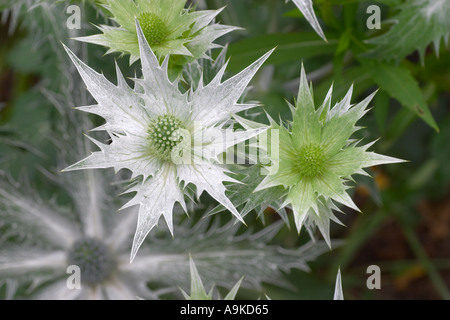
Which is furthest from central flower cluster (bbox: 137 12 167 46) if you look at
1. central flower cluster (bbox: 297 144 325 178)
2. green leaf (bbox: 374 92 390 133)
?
green leaf (bbox: 374 92 390 133)

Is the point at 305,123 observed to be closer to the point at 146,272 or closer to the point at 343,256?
the point at 146,272

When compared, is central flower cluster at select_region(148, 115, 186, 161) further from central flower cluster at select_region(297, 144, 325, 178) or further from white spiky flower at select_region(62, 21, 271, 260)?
central flower cluster at select_region(297, 144, 325, 178)

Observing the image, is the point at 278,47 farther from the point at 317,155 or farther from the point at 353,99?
the point at 317,155

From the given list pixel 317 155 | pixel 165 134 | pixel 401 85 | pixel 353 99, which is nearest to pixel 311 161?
pixel 317 155

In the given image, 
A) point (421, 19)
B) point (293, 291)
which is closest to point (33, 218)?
point (293, 291)

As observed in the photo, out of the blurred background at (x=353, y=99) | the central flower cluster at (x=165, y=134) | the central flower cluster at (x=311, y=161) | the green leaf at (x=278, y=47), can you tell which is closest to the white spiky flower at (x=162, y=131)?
the central flower cluster at (x=165, y=134)

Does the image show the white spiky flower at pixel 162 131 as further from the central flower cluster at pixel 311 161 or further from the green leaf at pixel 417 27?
the green leaf at pixel 417 27

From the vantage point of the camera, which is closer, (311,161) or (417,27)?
(311,161)
